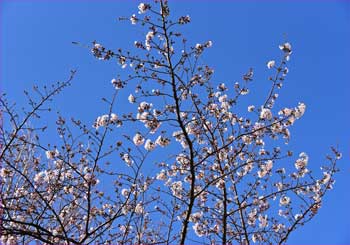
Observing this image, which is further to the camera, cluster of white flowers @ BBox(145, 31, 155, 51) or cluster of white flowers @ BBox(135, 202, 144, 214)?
cluster of white flowers @ BBox(135, 202, 144, 214)

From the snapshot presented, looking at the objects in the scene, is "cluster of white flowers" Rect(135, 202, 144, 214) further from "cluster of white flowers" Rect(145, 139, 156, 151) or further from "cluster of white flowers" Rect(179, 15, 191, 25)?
"cluster of white flowers" Rect(179, 15, 191, 25)

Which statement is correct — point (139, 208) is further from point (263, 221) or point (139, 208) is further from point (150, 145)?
point (263, 221)

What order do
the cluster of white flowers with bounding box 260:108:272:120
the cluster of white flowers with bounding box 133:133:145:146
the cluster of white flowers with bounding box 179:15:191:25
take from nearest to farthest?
1. the cluster of white flowers with bounding box 179:15:191:25
2. the cluster of white flowers with bounding box 133:133:145:146
3. the cluster of white flowers with bounding box 260:108:272:120

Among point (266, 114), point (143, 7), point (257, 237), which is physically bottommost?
point (257, 237)

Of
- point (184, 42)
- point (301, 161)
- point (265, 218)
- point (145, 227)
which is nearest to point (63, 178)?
point (145, 227)

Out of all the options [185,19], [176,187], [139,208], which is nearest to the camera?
[185,19]

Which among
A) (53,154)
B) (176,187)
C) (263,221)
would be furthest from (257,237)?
(53,154)

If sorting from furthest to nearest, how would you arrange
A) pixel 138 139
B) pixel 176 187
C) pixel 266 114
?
pixel 176 187 < pixel 266 114 < pixel 138 139

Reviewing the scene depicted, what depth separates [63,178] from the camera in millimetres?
6480

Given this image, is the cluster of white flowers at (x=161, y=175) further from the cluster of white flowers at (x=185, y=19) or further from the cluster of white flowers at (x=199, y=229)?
the cluster of white flowers at (x=185, y=19)

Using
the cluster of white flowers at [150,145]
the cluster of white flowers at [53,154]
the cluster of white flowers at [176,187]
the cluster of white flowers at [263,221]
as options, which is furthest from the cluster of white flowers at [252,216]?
the cluster of white flowers at [53,154]

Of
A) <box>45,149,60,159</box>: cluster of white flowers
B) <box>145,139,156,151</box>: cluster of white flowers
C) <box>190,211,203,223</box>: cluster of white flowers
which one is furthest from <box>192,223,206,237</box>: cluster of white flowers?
<box>45,149,60,159</box>: cluster of white flowers

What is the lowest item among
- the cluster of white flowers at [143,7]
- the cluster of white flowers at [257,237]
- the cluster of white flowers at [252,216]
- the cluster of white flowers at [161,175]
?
the cluster of white flowers at [257,237]

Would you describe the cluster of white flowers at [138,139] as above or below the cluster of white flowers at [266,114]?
below
